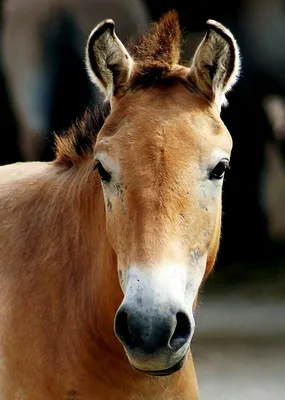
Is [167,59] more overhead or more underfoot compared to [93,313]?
more overhead

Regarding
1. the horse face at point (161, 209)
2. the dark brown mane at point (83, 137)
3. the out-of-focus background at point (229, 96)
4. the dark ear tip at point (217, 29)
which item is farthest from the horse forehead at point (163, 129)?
the out-of-focus background at point (229, 96)

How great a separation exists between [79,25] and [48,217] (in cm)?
594

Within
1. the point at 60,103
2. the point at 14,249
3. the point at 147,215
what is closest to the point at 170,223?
the point at 147,215

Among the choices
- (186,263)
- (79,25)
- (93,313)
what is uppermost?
(186,263)

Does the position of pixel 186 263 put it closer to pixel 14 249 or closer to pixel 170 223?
pixel 170 223

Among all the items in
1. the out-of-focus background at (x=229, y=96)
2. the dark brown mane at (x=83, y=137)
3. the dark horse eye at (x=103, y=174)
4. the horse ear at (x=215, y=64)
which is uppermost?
the horse ear at (x=215, y=64)

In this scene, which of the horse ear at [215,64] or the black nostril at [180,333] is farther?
the horse ear at [215,64]

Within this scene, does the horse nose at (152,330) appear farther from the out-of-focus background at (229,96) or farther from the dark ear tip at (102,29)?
the out-of-focus background at (229,96)

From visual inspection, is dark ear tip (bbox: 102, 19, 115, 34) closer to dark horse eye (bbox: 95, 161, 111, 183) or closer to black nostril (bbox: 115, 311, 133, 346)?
dark horse eye (bbox: 95, 161, 111, 183)

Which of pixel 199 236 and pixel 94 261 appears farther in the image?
pixel 94 261

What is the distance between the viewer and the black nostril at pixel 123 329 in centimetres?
320

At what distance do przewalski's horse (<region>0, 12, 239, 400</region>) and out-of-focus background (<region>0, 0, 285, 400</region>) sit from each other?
4503mm

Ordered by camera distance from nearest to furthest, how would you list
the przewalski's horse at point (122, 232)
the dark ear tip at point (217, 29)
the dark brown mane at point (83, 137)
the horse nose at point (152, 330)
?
1. the horse nose at point (152, 330)
2. the przewalski's horse at point (122, 232)
3. the dark ear tip at point (217, 29)
4. the dark brown mane at point (83, 137)

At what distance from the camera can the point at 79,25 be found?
9766mm
